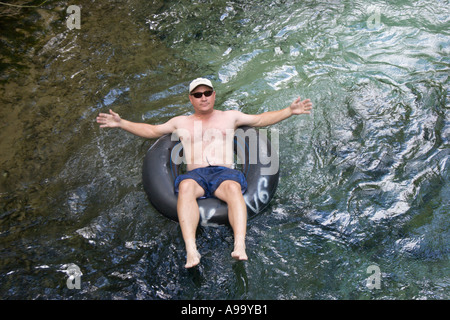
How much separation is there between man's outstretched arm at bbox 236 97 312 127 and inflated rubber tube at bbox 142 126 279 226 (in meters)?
0.08

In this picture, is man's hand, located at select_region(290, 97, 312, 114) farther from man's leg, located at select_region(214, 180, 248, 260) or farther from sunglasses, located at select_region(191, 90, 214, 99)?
man's leg, located at select_region(214, 180, 248, 260)

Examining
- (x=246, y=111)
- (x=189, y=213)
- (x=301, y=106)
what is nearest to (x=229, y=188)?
(x=189, y=213)

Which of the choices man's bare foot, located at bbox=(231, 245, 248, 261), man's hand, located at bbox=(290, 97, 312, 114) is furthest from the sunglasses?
man's bare foot, located at bbox=(231, 245, 248, 261)

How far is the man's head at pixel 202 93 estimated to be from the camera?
12.9 ft

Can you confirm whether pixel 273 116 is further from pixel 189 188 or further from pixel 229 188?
pixel 189 188

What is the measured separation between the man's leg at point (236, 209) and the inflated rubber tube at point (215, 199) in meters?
0.09

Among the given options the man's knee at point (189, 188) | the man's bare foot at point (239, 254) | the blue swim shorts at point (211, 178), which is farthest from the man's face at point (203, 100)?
the man's bare foot at point (239, 254)

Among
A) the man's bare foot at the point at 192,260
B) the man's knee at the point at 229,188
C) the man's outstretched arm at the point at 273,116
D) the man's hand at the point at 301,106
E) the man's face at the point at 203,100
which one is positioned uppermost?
the man's face at the point at 203,100

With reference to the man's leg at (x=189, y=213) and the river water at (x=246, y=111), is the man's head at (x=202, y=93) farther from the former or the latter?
the river water at (x=246, y=111)

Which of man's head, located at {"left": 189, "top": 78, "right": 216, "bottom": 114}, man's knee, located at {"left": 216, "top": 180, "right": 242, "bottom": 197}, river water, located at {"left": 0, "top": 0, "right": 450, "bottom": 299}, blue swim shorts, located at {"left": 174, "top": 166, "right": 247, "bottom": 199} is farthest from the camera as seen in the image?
man's head, located at {"left": 189, "top": 78, "right": 216, "bottom": 114}

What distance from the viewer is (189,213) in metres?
3.49

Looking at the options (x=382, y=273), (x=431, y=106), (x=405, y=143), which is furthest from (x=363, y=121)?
(x=382, y=273)

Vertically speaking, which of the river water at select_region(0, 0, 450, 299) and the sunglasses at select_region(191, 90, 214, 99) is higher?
the sunglasses at select_region(191, 90, 214, 99)

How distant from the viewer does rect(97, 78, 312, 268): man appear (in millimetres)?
3525
